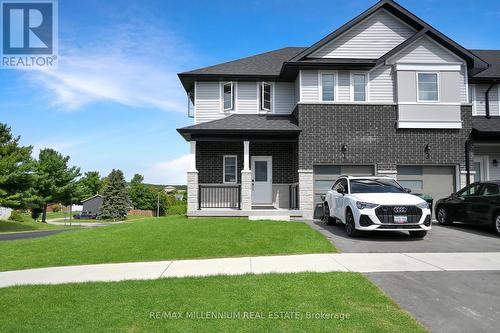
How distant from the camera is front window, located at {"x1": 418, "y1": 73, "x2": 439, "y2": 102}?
15.2 m

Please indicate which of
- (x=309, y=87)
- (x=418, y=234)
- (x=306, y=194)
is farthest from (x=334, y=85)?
(x=418, y=234)

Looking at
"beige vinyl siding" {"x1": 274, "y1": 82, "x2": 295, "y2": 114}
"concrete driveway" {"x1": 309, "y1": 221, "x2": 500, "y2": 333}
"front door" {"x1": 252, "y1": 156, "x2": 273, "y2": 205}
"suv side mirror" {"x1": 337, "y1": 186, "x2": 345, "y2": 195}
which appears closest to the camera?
"concrete driveway" {"x1": 309, "y1": 221, "x2": 500, "y2": 333}

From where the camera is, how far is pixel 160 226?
12672 mm

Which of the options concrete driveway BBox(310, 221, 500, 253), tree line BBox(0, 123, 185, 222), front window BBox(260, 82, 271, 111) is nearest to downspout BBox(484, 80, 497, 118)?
concrete driveway BBox(310, 221, 500, 253)

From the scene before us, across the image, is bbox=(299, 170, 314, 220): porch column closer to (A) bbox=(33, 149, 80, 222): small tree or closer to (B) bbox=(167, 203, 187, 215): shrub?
(B) bbox=(167, 203, 187, 215): shrub

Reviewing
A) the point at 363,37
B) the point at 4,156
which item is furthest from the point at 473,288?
the point at 4,156

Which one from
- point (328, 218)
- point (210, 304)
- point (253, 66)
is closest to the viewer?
point (210, 304)

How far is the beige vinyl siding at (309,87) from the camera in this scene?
50.1 feet

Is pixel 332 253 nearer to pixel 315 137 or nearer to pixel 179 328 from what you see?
pixel 179 328

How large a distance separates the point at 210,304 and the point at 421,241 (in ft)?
23.5

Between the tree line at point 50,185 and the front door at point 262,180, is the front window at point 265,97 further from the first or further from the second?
the tree line at point 50,185

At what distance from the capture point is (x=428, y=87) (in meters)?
15.3

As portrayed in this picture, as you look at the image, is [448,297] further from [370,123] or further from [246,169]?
[370,123]

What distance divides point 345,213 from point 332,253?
255cm
